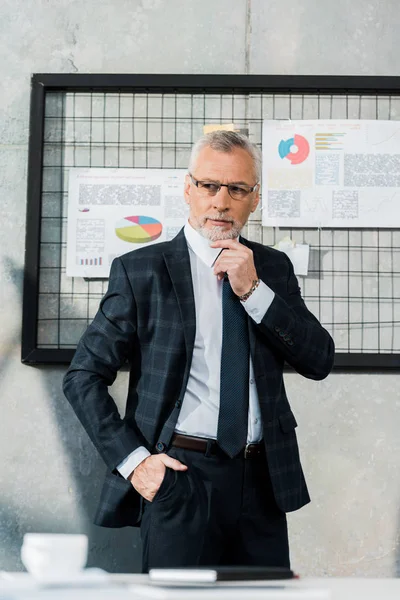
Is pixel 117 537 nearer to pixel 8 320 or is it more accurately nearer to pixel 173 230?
pixel 8 320

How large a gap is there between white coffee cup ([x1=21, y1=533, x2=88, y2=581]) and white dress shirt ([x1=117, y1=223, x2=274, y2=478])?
2.32 ft

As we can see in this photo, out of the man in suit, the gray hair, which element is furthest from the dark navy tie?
the gray hair

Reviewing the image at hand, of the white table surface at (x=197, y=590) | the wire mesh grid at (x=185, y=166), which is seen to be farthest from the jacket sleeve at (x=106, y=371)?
the wire mesh grid at (x=185, y=166)

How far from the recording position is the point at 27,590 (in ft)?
3.20

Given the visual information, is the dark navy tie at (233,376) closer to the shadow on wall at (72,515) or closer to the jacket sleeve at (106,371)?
the jacket sleeve at (106,371)

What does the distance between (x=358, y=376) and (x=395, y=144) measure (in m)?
0.81

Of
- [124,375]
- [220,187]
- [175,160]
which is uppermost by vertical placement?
[175,160]

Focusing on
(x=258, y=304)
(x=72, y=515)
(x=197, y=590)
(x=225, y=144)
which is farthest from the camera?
(x=72, y=515)

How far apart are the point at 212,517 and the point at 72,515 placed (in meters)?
1.03

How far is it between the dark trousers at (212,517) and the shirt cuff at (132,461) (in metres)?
0.07

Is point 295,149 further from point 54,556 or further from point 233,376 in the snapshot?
point 54,556

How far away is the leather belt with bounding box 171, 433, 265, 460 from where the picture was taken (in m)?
1.77

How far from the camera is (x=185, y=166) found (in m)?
2.72

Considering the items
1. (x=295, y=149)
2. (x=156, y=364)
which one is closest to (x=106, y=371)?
(x=156, y=364)
